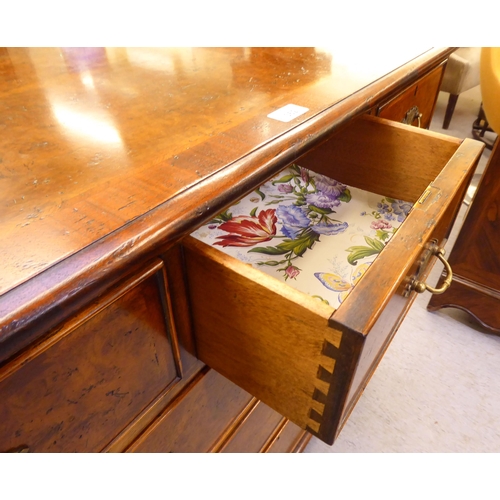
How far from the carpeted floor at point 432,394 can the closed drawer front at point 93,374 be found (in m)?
0.60

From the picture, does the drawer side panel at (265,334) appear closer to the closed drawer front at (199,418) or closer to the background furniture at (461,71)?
the closed drawer front at (199,418)

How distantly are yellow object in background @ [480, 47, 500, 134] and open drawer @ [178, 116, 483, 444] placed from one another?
19.9 inches

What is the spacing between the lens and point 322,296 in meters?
0.52

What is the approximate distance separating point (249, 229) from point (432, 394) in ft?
2.11

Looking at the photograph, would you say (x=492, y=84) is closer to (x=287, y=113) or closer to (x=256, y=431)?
(x=287, y=113)

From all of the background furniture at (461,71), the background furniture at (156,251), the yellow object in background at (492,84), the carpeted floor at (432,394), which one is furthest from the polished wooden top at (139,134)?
the background furniture at (461,71)

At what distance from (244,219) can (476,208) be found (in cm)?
57

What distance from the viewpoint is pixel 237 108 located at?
491 millimetres

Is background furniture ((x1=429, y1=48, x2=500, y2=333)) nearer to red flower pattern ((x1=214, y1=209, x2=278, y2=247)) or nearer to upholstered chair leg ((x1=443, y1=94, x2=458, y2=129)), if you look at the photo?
red flower pattern ((x1=214, y1=209, x2=278, y2=247))

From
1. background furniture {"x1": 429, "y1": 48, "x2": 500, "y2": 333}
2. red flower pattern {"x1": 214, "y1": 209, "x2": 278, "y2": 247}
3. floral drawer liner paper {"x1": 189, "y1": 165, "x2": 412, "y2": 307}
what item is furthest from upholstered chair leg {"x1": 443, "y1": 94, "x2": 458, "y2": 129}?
red flower pattern {"x1": 214, "y1": 209, "x2": 278, "y2": 247}

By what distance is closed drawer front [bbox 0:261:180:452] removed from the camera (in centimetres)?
29

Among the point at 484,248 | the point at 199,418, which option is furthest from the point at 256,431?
the point at 484,248

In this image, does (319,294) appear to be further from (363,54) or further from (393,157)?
(363,54)
